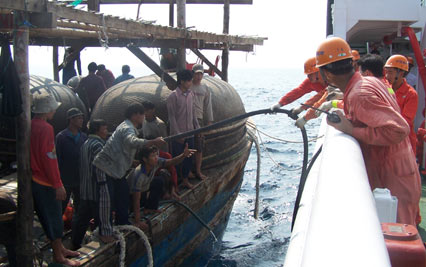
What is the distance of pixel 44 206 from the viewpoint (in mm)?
4309

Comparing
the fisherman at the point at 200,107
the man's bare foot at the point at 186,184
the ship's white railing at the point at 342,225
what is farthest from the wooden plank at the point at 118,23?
the ship's white railing at the point at 342,225

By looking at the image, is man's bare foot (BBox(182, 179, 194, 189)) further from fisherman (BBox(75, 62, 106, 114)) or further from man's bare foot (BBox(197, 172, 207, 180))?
fisherman (BBox(75, 62, 106, 114))

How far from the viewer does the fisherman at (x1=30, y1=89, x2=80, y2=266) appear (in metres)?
4.14

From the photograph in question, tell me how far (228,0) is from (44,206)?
8.30m

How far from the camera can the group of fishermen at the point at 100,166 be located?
4.21 meters

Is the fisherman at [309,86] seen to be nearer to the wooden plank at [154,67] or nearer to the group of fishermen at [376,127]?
the wooden plank at [154,67]

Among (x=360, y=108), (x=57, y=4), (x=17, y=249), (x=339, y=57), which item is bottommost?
(x=17, y=249)

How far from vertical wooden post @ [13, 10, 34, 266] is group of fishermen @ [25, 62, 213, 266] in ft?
0.27

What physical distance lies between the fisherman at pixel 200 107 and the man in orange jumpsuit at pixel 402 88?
8.97 feet

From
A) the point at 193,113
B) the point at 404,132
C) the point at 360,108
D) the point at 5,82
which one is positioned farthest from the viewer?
the point at 193,113

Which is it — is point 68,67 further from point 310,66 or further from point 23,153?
point 23,153

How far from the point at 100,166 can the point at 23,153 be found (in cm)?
80

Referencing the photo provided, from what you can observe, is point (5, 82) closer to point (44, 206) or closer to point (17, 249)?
point (44, 206)

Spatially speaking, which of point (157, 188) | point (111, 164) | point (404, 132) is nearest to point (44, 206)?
point (111, 164)
